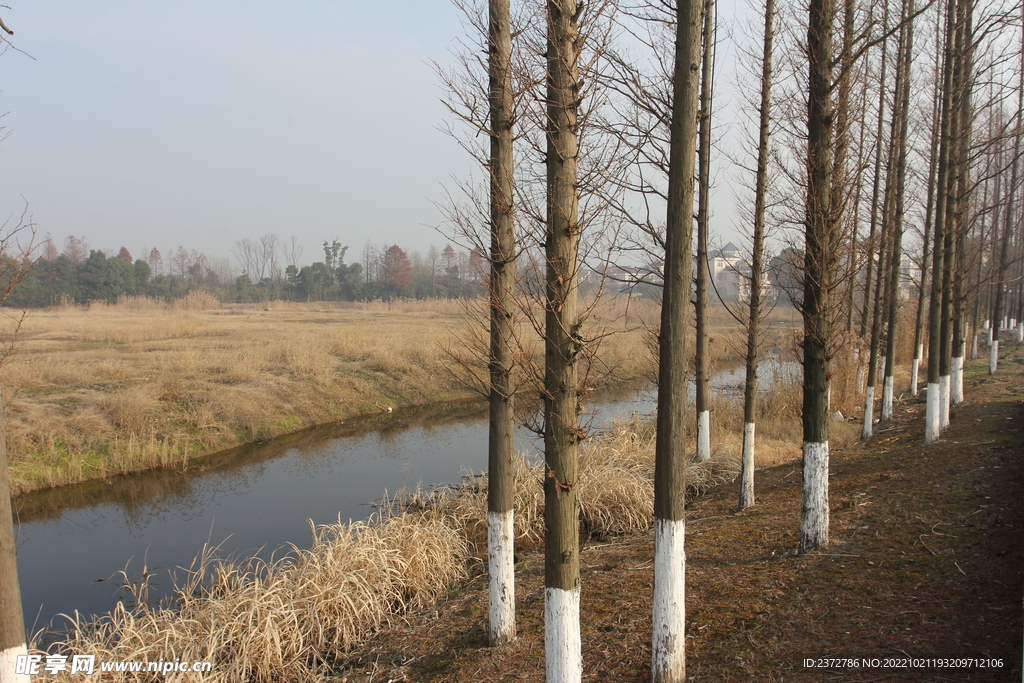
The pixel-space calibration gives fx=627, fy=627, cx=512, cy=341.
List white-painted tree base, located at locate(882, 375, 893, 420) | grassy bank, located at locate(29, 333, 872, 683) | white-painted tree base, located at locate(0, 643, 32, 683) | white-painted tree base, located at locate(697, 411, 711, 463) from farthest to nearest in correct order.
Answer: white-painted tree base, located at locate(882, 375, 893, 420) → white-painted tree base, located at locate(697, 411, 711, 463) → grassy bank, located at locate(29, 333, 872, 683) → white-painted tree base, located at locate(0, 643, 32, 683)

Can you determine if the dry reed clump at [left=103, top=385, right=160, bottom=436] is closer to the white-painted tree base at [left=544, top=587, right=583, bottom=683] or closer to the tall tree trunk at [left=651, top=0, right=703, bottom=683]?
the white-painted tree base at [left=544, top=587, right=583, bottom=683]

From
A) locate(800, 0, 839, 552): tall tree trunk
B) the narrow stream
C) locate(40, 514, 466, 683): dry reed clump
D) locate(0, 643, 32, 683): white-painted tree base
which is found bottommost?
the narrow stream

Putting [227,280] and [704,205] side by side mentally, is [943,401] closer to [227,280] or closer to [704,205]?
[704,205]

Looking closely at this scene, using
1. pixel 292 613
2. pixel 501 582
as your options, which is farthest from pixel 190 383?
pixel 501 582

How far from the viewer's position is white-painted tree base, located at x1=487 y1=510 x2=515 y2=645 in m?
4.80

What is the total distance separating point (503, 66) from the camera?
4566 mm

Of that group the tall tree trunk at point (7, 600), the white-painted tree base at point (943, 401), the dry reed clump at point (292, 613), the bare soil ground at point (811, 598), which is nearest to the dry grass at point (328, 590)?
the dry reed clump at point (292, 613)

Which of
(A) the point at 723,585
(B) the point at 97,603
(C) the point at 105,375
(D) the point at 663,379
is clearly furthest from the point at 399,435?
(D) the point at 663,379

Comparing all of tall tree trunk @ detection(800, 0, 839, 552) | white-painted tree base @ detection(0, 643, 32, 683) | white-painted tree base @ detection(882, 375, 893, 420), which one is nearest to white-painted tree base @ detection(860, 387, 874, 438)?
white-painted tree base @ detection(882, 375, 893, 420)

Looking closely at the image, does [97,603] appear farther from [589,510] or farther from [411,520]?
[589,510]

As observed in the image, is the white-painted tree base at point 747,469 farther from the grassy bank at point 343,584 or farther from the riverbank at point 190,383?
the riverbank at point 190,383

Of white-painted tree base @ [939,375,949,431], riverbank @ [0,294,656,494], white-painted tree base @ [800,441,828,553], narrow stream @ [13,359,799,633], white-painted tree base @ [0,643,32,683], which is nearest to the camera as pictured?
white-painted tree base @ [0,643,32,683]

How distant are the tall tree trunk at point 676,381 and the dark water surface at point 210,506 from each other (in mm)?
2986

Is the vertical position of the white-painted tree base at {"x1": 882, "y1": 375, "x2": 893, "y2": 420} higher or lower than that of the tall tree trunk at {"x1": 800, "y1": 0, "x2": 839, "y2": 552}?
lower
